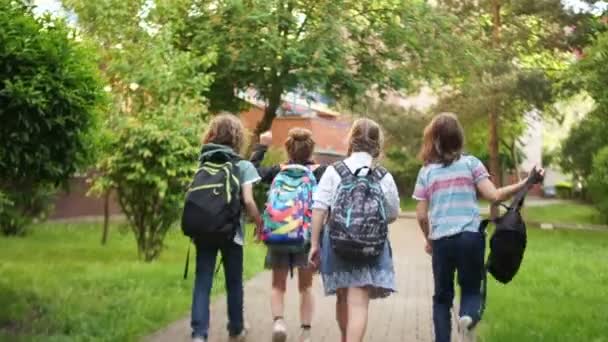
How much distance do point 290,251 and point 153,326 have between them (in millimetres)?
1494

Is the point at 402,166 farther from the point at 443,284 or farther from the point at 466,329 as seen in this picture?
the point at 466,329

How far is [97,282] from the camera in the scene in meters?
9.53

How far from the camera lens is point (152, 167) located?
39.0ft

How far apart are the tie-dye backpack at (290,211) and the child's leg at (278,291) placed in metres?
0.26

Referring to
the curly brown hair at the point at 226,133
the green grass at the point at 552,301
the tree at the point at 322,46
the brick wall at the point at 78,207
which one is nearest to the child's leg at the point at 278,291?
the curly brown hair at the point at 226,133

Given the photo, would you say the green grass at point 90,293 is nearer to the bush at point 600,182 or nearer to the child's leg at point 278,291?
the child's leg at point 278,291

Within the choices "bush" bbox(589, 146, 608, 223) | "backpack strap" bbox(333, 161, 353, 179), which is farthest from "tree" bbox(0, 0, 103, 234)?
"bush" bbox(589, 146, 608, 223)

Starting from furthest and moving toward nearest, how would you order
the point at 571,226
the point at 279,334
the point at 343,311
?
the point at 571,226, the point at 279,334, the point at 343,311

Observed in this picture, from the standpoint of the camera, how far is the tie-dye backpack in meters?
6.49

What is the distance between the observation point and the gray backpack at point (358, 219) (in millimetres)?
5430

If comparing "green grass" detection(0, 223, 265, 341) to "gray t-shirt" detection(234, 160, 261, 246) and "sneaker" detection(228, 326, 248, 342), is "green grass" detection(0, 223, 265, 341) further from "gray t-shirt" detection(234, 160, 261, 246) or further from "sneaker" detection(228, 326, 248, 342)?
"gray t-shirt" detection(234, 160, 261, 246)

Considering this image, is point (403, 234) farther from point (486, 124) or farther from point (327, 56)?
point (486, 124)

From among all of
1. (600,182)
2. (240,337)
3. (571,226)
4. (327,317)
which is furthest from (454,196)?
(571,226)

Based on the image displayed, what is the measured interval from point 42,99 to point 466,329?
3.55m
